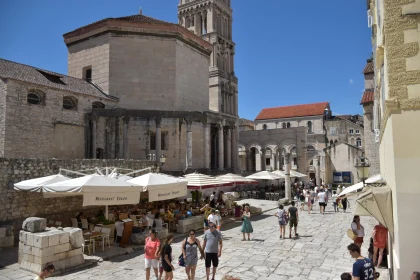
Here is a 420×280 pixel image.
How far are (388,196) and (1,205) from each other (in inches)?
495

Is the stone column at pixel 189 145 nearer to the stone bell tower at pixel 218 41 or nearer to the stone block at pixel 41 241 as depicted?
the stone block at pixel 41 241

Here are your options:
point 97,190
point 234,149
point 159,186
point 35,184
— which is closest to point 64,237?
point 97,190

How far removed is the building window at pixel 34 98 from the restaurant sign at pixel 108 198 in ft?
43.7

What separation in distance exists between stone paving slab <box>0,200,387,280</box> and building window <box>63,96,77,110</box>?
1511 cm

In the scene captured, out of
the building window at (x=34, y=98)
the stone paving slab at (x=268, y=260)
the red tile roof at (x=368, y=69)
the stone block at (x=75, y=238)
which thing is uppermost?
the red tile roof at (x=368, y=69)

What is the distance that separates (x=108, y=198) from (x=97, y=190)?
48cm

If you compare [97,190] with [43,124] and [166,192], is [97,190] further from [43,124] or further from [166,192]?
[43,124]

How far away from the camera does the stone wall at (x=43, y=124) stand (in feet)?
65.0

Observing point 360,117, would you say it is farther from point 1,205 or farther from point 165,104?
point 1,205

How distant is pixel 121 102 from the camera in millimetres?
28156

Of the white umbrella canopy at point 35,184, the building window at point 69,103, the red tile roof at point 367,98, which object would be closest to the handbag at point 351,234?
the white umbrella canopy at point 35,184

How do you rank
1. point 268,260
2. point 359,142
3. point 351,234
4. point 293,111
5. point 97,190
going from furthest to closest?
point 293,111 < point 359,142 < point 97,190 < point 268,260 < point 351,234

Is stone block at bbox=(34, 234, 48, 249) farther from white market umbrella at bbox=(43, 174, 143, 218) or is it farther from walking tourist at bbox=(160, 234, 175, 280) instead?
walking tourist at bbox=(160, 234, 175, 280)

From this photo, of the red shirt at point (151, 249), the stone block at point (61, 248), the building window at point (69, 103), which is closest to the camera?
the red shirt at point (151, 249)
